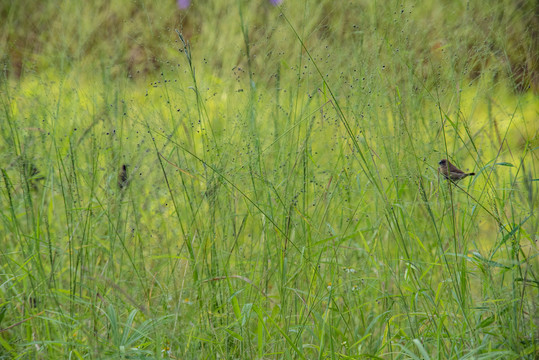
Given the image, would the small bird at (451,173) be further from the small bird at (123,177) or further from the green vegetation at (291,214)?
the small bird at (123,177)

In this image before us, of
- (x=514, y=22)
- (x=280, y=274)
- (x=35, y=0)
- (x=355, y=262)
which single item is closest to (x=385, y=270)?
(x=355, y=262)

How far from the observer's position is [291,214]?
44.9 inches

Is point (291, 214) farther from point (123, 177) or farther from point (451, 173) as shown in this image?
point (123, 177)

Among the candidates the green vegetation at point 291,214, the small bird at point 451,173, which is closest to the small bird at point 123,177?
the green vegetation at point 291,214

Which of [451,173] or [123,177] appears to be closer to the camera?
[451,173]

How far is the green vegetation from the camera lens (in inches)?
40.6

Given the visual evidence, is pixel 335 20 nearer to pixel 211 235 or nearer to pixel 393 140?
pixel 393 140

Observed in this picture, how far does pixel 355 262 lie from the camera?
1.45 metres

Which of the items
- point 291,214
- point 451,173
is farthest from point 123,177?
point 451,173

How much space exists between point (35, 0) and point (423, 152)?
248 cm

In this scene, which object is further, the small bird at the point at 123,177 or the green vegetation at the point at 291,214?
the small bird at the point at 123,177

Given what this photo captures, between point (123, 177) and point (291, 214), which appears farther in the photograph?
point (123, 177)

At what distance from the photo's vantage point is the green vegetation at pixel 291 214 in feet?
3.38

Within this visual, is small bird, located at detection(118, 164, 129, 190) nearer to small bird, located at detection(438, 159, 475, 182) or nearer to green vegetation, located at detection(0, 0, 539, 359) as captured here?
green vegetation, located at detection(0, 0, 539, 359)
